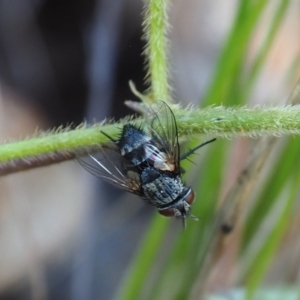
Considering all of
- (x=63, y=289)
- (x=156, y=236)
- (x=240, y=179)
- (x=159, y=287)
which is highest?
(x=240, y=179)

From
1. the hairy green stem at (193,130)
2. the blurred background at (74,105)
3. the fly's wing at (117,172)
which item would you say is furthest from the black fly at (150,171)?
the blurred background at (74,105)

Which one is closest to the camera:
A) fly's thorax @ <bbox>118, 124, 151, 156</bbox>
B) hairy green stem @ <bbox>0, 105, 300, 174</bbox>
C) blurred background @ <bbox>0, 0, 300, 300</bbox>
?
hairy green stem @ <bbox>0, 105, 300, 174</bbox>

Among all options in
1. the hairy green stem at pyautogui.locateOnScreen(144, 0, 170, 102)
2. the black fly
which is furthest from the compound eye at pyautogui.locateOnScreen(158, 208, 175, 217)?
the hairy green stem at pyautogui.locateOnScreen(144, 0, 170, 102)

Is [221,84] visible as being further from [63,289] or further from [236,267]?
[63,289]

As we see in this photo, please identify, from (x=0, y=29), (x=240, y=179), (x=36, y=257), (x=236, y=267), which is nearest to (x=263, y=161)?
(x=240, y=179)

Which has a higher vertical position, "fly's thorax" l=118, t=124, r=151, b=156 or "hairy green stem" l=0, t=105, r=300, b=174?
"hairy green stem" l=0, t=105, r=300, b=174

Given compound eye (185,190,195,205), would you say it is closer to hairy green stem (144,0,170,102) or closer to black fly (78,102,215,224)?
black fly (78,102,215,224)

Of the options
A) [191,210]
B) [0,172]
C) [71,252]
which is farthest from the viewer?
[71,252]

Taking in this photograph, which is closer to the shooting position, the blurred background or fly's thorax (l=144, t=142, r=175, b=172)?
fly's thorax (l=144, t=142, r=175, b=172)
